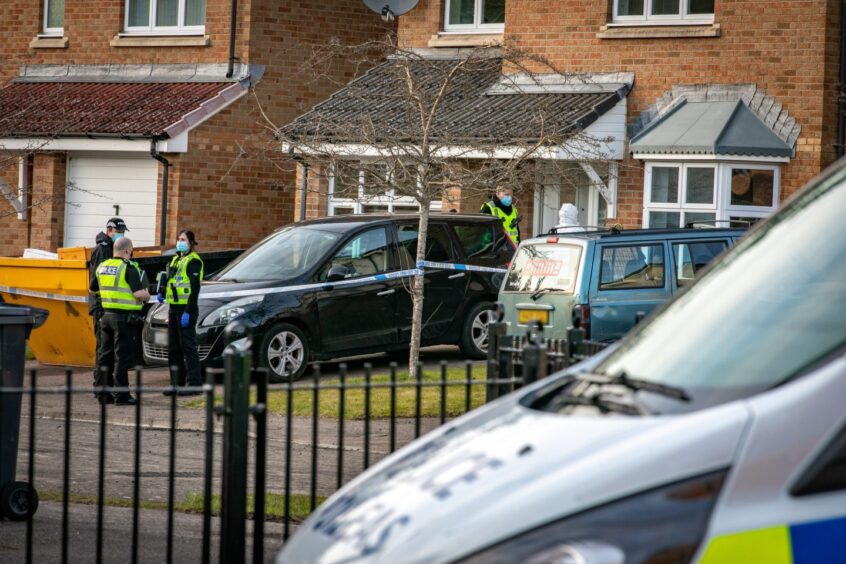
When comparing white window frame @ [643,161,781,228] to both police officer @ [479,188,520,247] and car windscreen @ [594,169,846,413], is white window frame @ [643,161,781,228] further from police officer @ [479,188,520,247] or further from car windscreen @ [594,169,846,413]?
car windscreen @ [594,169,846,413]

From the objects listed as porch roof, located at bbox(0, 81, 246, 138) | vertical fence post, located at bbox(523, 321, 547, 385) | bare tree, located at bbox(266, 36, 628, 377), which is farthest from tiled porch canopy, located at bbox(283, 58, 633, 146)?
vertical fence post, located at bbox(523, 321, 547, 385)

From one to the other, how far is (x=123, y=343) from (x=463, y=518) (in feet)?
37.8

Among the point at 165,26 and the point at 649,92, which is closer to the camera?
the point at 649,92

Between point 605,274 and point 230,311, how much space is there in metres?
4.13

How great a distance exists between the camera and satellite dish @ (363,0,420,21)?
20859 millimetres

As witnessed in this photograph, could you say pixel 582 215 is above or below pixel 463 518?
above

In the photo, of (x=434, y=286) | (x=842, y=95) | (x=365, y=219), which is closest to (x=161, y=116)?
(x=365, y=219)

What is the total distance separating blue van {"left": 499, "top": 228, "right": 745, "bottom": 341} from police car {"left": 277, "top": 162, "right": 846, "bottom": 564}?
9378mm

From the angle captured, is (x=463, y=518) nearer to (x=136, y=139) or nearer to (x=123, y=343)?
(x=123, y=343)

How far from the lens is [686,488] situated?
2961 millimetres

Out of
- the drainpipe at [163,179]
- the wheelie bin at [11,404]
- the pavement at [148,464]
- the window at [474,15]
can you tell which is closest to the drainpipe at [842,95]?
the window at [474,15]

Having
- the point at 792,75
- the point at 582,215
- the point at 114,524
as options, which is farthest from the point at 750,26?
the point at 114,524

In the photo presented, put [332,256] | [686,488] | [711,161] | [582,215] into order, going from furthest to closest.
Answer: [582,215], [711,161], [332,256], [686,488]

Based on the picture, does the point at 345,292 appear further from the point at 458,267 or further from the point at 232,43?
the point at 232,43
